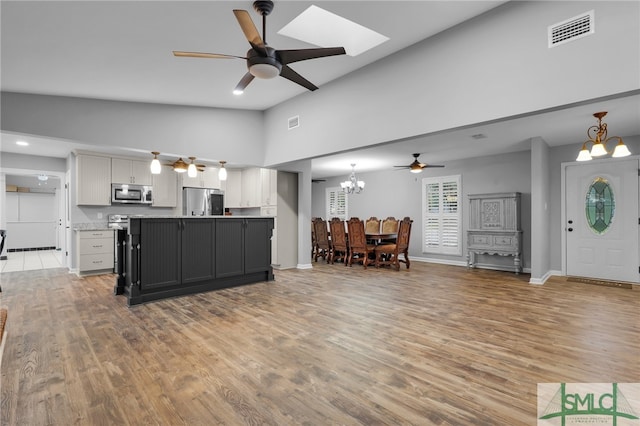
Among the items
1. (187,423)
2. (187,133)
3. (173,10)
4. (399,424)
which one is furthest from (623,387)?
(187,133)

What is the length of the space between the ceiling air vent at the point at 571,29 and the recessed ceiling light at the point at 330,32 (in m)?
1.54

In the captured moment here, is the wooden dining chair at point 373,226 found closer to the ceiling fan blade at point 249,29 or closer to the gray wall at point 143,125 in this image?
the gray wall at point 143,125

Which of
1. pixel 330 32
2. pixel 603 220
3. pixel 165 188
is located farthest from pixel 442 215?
pixel 165 188

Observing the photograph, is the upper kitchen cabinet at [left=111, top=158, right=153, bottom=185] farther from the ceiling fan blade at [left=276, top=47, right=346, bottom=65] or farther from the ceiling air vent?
the ceiling air vent

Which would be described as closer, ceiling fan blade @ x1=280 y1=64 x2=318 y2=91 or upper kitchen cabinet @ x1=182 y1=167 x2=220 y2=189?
ceiling fan blade @ x1=280 y1=64 x2=318 y2=91

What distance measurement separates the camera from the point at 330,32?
3379mm

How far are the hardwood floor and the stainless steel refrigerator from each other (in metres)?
2.90

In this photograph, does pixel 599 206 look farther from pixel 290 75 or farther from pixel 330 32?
pixel 290 75

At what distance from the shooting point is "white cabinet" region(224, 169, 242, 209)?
725 centimetres

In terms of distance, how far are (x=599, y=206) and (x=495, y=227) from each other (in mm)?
1674

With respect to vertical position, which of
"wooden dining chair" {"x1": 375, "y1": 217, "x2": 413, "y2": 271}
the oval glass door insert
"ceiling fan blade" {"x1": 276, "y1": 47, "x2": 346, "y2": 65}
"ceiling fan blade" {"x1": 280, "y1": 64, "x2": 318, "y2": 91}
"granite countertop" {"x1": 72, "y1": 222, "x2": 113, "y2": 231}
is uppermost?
"ceiling fan blade" {"x1": 276, "y1": 47, "x2": 346, "y2": 65}

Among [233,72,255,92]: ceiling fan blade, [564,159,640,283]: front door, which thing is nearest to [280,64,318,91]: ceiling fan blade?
[233,72,255,92]: ceiling fan blade

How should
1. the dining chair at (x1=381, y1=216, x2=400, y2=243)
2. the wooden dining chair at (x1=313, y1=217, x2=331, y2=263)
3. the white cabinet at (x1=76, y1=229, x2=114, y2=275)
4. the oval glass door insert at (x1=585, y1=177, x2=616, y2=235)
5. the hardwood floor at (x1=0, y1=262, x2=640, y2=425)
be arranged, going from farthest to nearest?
the dining chair at (x1=381, y1=216, x2=400, y2=243) < the wooden dining chair at (x1=313, y1=217, x2=331, y2=263) < the white cabinet at (x1=76, y1=229, x2=114, y2=275) < the oval glass door insert at (x1=585, y1=177, x2=616, y2=235) < the hardwood floor at (x1=0, y1=262, x2=640, y2=425)

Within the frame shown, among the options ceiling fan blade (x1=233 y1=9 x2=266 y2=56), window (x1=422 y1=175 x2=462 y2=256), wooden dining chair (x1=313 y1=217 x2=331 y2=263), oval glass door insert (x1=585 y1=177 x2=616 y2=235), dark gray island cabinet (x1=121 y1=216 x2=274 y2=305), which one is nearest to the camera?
ceiling fan blade (x1=233 y1=9 x2=266 y2=56)
